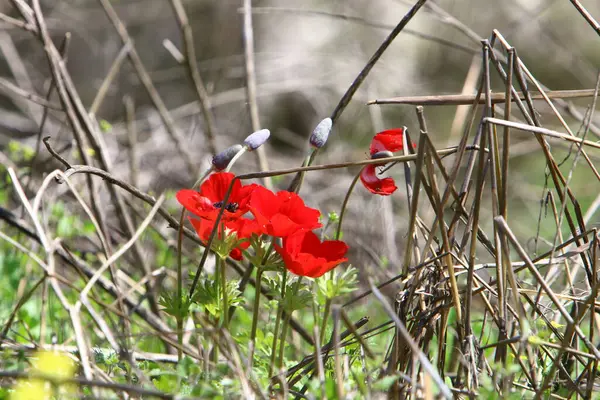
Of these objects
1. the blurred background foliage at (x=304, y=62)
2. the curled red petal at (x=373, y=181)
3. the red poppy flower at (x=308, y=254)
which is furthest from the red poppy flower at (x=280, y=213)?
the blurred background foliage at (x=304, y=62)

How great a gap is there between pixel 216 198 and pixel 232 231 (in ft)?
0.31

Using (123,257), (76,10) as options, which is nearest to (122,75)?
(76,10)

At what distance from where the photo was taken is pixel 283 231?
3.66 ft

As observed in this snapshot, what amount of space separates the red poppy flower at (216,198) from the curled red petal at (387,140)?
9.3 inches

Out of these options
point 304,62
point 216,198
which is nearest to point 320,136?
point 216,198

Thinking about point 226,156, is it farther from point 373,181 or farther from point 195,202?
point 373,181

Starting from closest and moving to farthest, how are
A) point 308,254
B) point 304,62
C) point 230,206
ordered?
point 308,254
point 230,206
point 304,62

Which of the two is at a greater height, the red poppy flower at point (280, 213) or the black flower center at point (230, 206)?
the black flower center at point (230, 206)

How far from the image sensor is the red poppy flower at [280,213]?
1113mm

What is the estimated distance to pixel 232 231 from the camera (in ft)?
3.95

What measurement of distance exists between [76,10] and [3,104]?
93 cm

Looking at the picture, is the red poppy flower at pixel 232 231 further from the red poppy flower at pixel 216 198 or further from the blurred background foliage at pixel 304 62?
the blurred background foliage at pixel 304 62

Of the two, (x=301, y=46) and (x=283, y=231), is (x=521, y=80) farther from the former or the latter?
(x=301, y=46)

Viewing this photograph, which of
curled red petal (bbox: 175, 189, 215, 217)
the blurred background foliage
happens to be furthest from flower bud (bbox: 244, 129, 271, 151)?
the blurred background foliage
